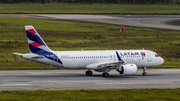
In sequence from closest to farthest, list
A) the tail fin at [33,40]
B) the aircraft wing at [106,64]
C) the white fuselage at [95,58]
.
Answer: the aircraft wing at [106,64] < the tail fin at [33,40] < the white fuselage at [95,58]

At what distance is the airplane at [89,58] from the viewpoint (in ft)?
153

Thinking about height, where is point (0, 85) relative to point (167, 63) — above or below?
above

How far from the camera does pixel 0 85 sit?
39125mm

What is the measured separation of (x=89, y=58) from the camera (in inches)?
1900

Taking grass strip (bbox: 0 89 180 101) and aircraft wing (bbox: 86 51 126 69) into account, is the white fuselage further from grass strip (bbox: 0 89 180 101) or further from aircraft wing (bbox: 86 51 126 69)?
grass strip (bbox: 0 89 180 101)

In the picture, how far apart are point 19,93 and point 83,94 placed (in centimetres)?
673

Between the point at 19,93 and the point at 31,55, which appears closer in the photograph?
the point at 19,93

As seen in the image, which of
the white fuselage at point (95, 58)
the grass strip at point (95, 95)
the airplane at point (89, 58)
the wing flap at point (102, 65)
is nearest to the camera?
the grass strip at point (95, 95)

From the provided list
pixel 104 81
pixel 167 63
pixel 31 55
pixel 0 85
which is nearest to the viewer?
pixel 0 85

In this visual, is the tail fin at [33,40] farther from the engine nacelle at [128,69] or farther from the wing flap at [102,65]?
the engine nacelle at [128,69]

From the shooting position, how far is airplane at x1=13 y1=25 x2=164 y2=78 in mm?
46500

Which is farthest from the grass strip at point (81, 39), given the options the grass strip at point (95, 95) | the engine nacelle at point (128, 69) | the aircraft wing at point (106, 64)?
the grass strip at point (95, 95)

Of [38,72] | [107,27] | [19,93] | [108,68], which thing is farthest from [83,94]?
[107,27]

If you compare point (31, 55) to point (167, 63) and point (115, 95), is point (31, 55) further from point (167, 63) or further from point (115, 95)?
point (167, 63)
